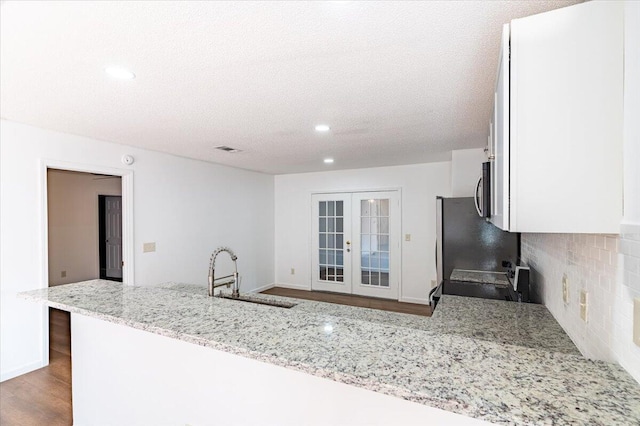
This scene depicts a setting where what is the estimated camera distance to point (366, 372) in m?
0.77

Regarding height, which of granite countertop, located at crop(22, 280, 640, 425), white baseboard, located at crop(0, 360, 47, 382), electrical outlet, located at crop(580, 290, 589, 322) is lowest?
white baseboard, located at crop(0, 360, 47, 382)

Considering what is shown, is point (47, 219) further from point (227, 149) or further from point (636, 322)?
point (636, 322)

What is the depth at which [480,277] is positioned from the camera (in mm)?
2902

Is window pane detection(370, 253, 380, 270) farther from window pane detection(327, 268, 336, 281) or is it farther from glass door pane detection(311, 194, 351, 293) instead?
window pane detection(327, 268, 336, 281)

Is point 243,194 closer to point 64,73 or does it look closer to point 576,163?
point 64,73

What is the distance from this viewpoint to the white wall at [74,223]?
560cm

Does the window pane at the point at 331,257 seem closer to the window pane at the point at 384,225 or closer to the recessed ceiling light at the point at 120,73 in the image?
the window pane at the point at 384,225

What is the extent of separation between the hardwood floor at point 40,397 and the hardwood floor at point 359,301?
3300 millimetres

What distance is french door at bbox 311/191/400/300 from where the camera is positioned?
17.7 ft

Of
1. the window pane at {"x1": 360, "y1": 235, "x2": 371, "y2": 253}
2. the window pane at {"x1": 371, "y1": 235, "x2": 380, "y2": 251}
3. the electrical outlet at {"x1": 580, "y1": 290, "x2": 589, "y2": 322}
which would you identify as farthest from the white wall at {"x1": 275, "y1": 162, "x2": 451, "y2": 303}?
the electrical outlet at {"x1": 580, "y1": 290, "x2": 589, "y2": 322}

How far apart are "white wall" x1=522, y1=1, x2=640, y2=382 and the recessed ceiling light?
218 centimetres

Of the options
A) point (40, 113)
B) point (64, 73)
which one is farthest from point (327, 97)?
point (40, 113)

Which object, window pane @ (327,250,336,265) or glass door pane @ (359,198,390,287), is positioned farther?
window pane @ (327,250,336,265)

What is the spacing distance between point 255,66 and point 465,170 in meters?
3.17
